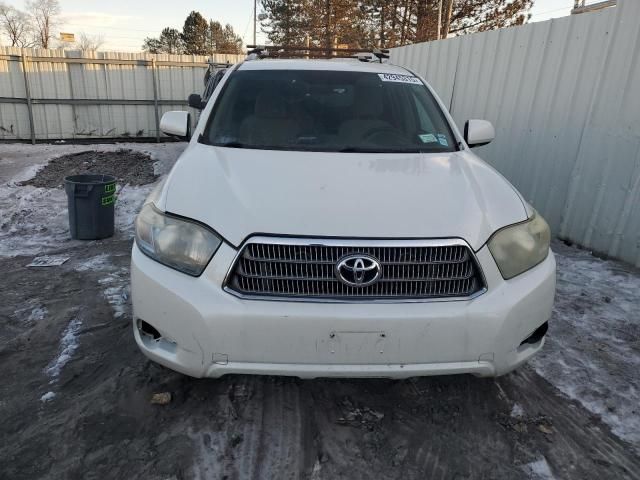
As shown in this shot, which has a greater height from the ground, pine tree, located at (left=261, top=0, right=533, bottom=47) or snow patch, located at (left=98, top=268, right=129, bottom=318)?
pine tree, located at (left=261, top=0, right=533, bottom=47)

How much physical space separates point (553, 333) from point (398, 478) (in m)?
1.82

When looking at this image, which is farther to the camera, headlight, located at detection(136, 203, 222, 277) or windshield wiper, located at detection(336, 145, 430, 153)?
windshield wiper, located at detection(336, 145, 430, 153)

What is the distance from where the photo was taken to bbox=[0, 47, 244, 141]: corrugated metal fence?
557 inches

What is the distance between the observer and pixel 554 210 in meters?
5.55

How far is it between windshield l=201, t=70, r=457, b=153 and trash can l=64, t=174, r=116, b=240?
2552 millimetres

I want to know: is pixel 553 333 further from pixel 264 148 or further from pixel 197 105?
pixel 197 105

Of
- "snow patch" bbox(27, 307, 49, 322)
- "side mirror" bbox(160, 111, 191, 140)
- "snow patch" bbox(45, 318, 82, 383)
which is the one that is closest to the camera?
"snow patch" bbox(45, 318, 82, 383)

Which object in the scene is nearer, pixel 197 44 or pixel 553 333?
pixel 553 333

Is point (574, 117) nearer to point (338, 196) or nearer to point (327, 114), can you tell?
point (327, 114)

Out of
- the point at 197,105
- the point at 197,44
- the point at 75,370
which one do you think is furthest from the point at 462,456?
the point at 197,44

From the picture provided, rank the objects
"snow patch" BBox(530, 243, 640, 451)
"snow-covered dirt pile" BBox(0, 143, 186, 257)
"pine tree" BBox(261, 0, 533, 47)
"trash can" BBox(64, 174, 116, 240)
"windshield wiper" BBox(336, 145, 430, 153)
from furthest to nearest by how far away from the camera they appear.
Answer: "pine tree" BBox(261, 0, 533, 47) < "snow-covered dirt pile" BBox(0, 143, 186, 257) < "trash can" BBox(64, 174, 116, 240) < "windshield wiper" BBox(336, 145, 430, 153) < "snow patch" BBox(530, 243, 640, 451)

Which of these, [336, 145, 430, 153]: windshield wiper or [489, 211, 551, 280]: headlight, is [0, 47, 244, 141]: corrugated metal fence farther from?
[489, 211, 551, 280]: headlight

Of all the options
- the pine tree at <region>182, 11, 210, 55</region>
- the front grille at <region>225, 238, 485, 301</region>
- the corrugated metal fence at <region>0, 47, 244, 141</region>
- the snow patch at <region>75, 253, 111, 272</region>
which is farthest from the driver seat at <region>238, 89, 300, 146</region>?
the pine tree at <region>182, 11, 210, 55</region>

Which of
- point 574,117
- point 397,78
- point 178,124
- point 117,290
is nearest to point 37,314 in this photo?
point 117,290
